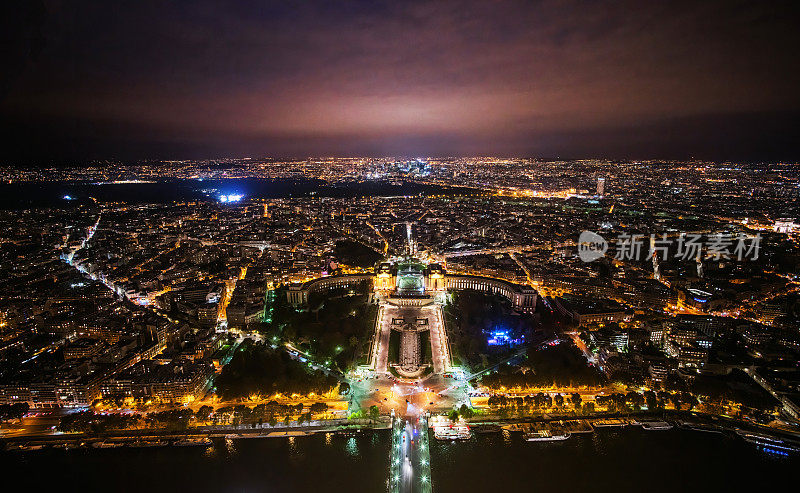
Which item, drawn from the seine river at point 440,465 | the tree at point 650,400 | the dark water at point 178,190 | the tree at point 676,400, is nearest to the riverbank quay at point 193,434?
the seine river at point 440,465

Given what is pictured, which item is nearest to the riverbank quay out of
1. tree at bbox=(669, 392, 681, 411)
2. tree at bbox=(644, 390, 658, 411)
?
tree at bbox=(644, 390, 658, 411)

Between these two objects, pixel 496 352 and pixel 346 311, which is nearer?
pixel 496 352

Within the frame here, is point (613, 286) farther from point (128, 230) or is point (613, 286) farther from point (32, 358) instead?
point (128, 230)

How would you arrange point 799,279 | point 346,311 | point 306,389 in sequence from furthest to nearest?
point 799,279, point 346,311, point 306,389

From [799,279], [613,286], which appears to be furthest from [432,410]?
[799,279]
